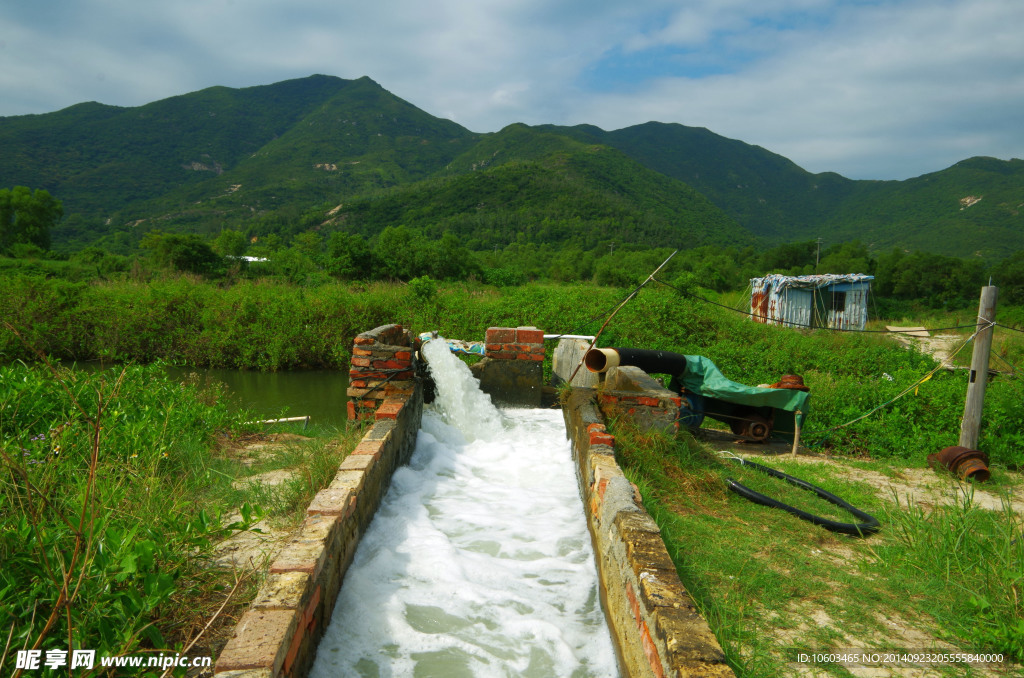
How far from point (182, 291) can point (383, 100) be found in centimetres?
13228

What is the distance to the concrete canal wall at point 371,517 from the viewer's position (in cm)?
188

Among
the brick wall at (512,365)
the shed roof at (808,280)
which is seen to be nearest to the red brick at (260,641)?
the brick wall at (512,365)

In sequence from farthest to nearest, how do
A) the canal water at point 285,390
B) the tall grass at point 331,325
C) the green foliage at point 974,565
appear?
the tall grass at point 331,325 < the canal water at point 285,390 < the green foliage at point 974,565

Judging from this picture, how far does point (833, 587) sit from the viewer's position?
299cm

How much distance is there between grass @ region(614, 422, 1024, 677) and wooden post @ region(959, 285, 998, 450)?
1.99 m

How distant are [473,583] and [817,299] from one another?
21.5 metres

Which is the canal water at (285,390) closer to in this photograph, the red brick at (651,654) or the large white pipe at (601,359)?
the large white pipe at (601,359)

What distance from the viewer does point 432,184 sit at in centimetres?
6719

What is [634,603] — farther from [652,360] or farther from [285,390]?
[285,390]

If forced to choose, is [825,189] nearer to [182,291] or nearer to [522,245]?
[522,245]

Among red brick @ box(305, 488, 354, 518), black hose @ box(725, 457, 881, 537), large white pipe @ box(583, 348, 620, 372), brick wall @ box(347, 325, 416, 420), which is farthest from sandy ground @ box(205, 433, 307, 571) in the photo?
black hose @ box(725, 457, 881, 537)

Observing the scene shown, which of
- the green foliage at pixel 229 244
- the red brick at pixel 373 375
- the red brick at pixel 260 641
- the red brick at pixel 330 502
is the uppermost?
the green foliage at pixel 229 244

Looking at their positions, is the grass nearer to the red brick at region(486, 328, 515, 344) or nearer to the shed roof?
the red brick at region(486, 328, 515, 344)

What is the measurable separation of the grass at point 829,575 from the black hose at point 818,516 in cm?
6
